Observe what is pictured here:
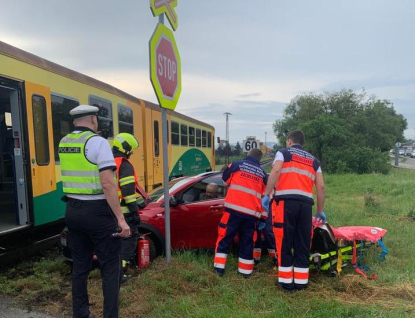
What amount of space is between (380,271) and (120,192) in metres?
3.33

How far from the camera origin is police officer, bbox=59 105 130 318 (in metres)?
3.03

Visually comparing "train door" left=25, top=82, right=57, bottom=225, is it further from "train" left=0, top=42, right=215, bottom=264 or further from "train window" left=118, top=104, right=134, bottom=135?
"train window" left=118, top=104, right=134, bottom=135

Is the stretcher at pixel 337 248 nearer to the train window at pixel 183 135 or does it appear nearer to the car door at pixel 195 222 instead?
the car door at pixel 195 222

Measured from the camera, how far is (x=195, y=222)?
523cm

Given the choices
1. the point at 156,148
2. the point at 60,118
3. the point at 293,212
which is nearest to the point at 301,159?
the point at 293,212

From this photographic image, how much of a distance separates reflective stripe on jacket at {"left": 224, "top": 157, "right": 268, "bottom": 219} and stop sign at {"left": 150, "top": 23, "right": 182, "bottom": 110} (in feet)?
3.96

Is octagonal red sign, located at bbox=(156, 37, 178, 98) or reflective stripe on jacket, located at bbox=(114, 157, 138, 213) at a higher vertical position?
octagonal red sign, located at bbox=(156, 37, 178, 98)

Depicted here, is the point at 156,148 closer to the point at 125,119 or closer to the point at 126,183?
the point at 125,119

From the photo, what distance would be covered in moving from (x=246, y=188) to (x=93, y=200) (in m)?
2.12

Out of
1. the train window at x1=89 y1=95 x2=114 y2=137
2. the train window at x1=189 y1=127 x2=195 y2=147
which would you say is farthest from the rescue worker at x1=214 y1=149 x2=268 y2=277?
the train window at x1=189 y1=127 x2=195 y2=147

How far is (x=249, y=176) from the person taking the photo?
4652 mm

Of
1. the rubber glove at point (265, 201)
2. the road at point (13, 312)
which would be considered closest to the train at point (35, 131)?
the road at point (13, 312)

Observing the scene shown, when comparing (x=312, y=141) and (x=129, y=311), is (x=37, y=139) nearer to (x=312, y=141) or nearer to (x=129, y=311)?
(x=129, y=311)

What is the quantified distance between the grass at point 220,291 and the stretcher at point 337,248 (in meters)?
0.13
